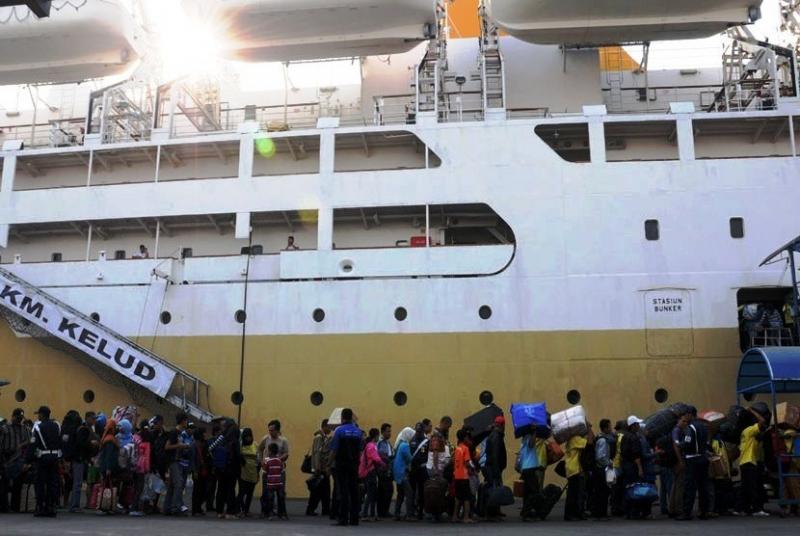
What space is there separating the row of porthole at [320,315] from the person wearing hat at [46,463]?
531 centimetres

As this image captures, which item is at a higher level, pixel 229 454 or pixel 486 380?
pixel 486 380

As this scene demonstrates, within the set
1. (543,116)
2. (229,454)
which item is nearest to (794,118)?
(543,116)

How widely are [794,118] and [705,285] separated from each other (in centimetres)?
381

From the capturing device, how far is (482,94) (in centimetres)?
1574

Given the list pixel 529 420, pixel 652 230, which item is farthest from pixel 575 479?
pixel 652 230

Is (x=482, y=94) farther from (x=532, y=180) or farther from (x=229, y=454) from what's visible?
(x=229, y=454)

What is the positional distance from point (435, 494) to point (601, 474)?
211 cm

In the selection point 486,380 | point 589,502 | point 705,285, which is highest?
point 705,285

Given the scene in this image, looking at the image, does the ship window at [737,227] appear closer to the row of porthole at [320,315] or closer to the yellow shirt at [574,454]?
the row of porthole at [320,315]

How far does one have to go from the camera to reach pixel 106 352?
14281 mm

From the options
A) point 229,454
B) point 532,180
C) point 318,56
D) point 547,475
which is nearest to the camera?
point 229,454

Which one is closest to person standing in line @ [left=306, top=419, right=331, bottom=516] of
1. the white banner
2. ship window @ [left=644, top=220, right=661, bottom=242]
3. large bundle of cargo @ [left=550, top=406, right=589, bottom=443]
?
large bundle of cargo @ [left=550, top=406, right=589, bottom=443]

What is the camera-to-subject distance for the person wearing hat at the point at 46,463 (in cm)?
942

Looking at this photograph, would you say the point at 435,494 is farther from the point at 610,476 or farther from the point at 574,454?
the point at 610,476
